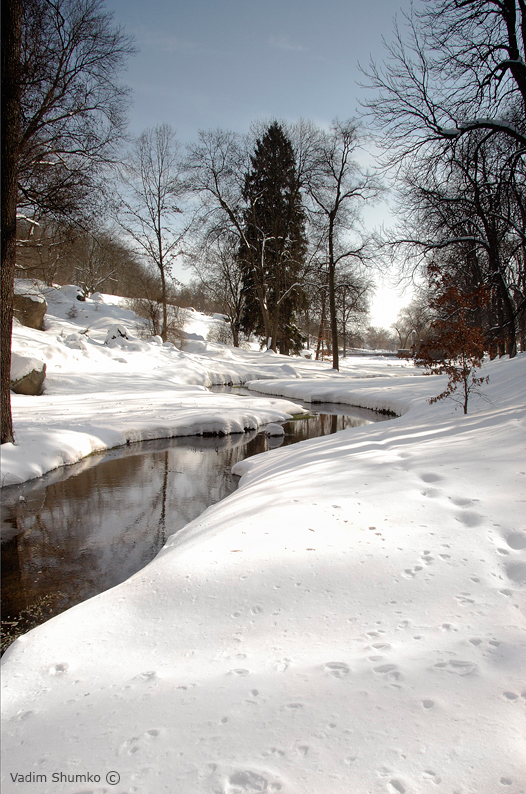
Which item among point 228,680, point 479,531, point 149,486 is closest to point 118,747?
point 228,680

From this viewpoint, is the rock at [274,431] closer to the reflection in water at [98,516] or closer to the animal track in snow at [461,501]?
the reflection in water at [98,516]

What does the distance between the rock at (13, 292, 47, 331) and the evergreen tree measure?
1254 centimetres

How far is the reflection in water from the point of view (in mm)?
4016

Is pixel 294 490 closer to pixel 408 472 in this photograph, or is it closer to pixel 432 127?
pixel 408 472

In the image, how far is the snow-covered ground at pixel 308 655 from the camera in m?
1.42

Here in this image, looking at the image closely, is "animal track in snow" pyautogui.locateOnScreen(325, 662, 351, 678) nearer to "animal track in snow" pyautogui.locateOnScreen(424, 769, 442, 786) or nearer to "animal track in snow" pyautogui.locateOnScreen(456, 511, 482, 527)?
"animal track in snow" pyautogui.locateOnScreen(424, 769, 442, 786)

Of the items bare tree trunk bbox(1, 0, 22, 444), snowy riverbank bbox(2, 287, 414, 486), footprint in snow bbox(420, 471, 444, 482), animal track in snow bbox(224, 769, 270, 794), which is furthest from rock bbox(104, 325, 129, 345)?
animal track in snow bbox(224, 769, 270, 794)

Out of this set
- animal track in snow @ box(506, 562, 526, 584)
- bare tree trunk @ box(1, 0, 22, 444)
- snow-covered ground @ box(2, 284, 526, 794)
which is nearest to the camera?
snow-covered ground @ box(2, 284, 526, 794)

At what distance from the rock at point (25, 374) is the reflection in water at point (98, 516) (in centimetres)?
534

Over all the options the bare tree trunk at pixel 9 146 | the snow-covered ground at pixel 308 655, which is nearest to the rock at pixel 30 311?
the bare tree trunk at pixel 9 146

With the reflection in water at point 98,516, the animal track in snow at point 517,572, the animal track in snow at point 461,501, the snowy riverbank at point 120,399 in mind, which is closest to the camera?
the animal track in snow at point 517,572

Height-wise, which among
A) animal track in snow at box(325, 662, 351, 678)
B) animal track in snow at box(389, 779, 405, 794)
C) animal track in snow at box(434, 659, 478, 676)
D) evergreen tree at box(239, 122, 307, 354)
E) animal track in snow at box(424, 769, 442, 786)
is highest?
evergreen tree at box(239, 122, 307, 354)

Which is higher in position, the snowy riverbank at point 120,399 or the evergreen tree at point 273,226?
the evergreen tree at point 273,226

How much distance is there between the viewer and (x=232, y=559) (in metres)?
2.87
